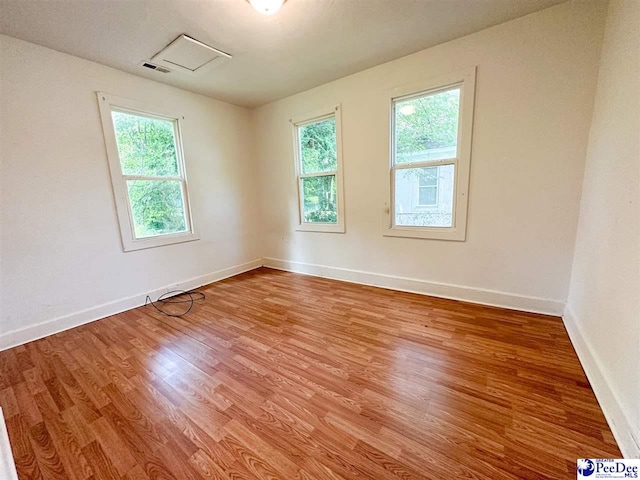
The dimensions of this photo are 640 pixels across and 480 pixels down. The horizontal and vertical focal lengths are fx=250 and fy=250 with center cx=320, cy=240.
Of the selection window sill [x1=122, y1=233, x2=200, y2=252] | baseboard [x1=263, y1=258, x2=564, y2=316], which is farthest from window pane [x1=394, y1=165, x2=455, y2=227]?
window sill [x1=122, y1=233, x2=200, y2=252]

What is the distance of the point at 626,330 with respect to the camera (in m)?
1.21

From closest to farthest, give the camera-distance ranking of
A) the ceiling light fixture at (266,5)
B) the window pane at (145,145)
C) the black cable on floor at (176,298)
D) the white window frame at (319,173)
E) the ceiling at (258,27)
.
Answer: the ceiling light fixture at (266,5) → the ceiling at (258,27) → the window pane at (145,145) → the black cable on floor at (176,298) → the white window frame at (319,173)

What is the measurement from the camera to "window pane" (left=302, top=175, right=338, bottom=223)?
11.3 ft

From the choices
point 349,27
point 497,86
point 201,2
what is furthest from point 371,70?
point 201,2

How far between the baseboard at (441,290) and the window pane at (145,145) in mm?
2250

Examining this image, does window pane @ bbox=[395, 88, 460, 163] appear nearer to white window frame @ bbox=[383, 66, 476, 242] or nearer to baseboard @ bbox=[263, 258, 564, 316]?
white window frame @ bbox=[383, 66, 476, 242]

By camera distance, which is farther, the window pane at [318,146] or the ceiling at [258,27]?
the window pane at [318,146]

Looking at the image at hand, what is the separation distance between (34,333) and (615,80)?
190 inches

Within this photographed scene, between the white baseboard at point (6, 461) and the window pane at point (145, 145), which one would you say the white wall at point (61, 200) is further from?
the white baseboard at point (6, 461)

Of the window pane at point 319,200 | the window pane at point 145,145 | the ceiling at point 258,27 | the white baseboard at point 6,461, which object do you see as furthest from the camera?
the window pane at point 319,200

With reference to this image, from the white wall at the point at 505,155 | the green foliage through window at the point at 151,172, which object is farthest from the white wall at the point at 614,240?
the green foliage through window at the point at 151,172

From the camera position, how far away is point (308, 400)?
145 cm

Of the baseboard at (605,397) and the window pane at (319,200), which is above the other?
the window pane at (319,200)

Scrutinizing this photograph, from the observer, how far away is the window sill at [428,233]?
102 inches
